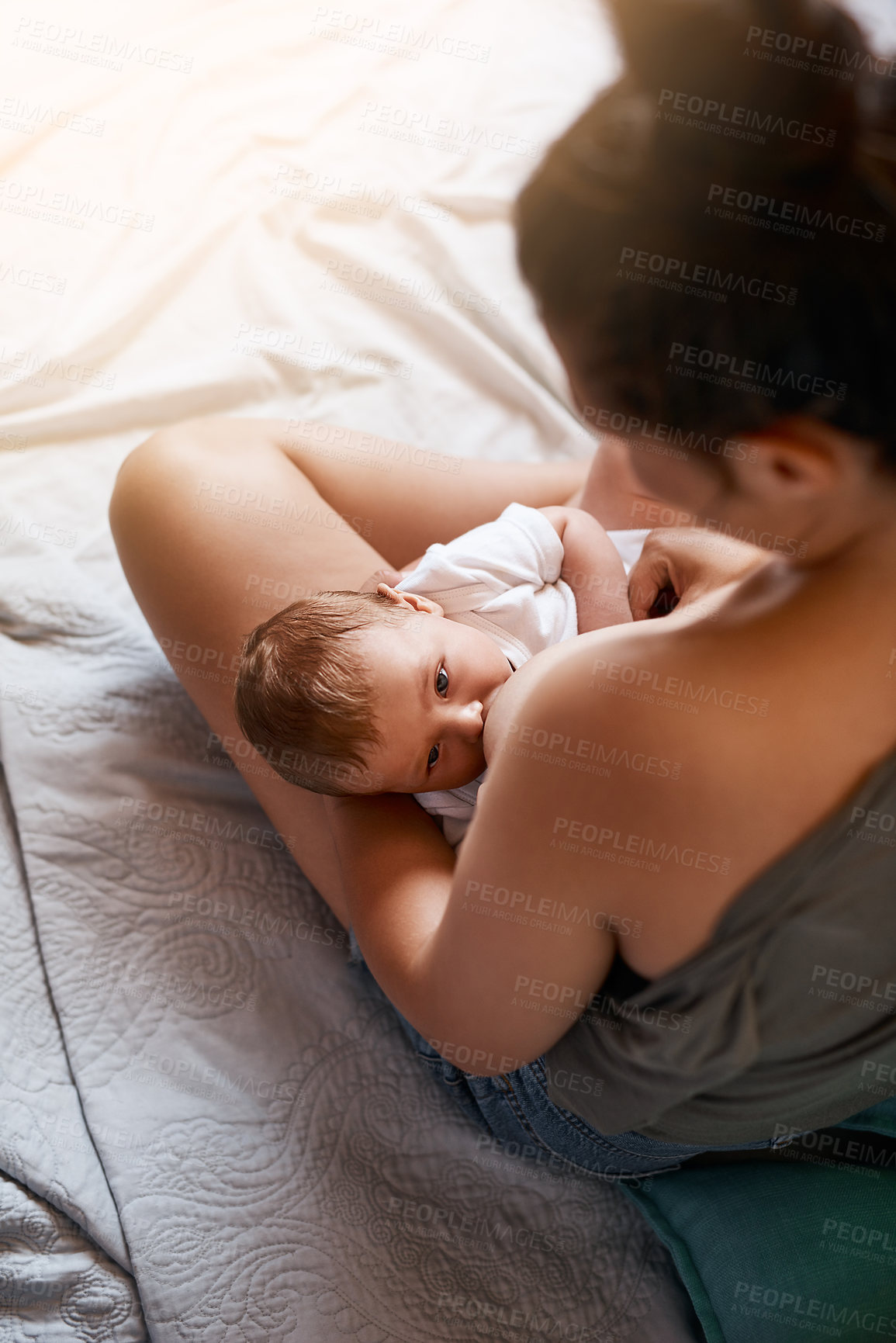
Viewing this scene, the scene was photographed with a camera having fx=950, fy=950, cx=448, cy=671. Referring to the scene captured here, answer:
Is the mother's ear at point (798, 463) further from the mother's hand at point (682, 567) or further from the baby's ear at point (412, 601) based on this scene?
the baby's ear at point (412, 601)

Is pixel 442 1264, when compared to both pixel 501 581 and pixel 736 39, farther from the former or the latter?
pixel 736 39

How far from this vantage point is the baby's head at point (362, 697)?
0.96m

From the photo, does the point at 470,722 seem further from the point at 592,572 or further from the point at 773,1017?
the point at 773,1017

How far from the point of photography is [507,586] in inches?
44.0

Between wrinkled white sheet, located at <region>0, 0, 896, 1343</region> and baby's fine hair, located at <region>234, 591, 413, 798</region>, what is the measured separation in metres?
0.24

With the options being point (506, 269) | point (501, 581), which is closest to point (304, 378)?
point (506, 269)

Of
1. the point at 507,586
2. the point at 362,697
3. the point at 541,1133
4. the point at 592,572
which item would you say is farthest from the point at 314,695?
the point at 541,1133

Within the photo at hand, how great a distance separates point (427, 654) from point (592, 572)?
257mm

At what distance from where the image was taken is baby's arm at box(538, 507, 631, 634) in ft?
3.70

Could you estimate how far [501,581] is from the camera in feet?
3.67

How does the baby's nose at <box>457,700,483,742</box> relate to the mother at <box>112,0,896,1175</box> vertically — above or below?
below

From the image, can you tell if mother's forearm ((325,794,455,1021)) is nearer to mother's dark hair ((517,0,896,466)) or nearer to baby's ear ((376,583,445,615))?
baby's ear ((376,583,445,615))

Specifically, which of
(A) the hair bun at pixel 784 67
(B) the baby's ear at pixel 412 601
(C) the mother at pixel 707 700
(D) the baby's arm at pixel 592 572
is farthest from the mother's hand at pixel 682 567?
(A) the hair bun at pixel 784 67

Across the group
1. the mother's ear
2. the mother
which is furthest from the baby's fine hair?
the mother's ear
